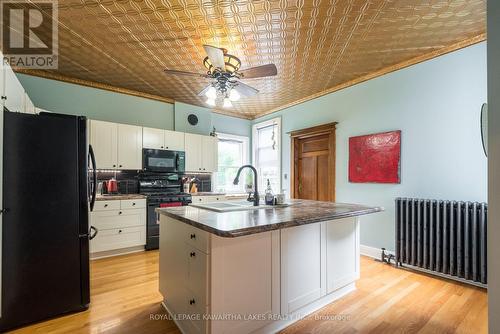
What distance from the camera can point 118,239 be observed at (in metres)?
3.38

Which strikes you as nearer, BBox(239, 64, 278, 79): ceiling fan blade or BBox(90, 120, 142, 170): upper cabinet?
BBox(239, 64, 278, 79): ceiling fan blade

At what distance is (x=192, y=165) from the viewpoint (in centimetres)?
448

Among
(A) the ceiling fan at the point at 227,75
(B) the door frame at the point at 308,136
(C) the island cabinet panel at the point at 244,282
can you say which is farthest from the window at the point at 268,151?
(C) the island cabinet panel at the point at 244,282

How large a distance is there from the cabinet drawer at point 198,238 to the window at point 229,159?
3.60 meters

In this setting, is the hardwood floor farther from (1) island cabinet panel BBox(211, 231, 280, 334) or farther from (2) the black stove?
(2) the black stove

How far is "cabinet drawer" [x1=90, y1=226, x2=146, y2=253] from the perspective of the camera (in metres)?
3.23

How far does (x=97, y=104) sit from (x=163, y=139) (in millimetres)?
1174

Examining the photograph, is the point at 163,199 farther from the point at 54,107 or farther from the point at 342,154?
the point at 342,154

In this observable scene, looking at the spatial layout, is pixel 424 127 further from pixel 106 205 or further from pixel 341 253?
pixel 106 205

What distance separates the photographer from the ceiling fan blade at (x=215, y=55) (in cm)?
200

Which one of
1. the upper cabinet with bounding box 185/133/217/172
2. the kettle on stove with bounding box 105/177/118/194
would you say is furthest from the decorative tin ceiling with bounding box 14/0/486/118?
the kettle on stove with bounding box 105/177/118/194

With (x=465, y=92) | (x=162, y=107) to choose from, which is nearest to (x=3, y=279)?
(x=162, y=107)

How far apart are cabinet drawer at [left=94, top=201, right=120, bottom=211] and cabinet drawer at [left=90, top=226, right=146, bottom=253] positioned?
0.32m

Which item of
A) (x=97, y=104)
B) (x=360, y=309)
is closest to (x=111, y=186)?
(x=97, y=104)
